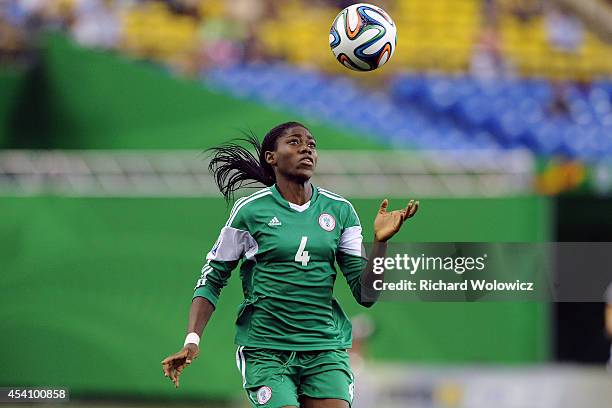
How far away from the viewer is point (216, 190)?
9570 millimetres

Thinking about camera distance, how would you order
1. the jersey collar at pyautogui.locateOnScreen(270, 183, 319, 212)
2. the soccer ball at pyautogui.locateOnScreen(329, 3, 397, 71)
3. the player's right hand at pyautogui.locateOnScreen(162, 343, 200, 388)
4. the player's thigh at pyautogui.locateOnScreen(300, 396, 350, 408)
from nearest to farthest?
the player's right hand at pyautogui.locateOnScreen(162, 343, 200, 388), the player's thigh at pyautogui.locateOnScreen(300, 396, 350, 408), the jersey collar at pyautogui.locateOnScreen(270, 183, 319, 212), the soccer ball at pyautogui.locateOnScreen(329, 3, 397, 71)

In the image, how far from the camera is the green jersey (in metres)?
4.77

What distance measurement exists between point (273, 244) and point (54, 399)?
4.80m

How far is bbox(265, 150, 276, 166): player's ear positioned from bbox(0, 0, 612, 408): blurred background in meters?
4.13

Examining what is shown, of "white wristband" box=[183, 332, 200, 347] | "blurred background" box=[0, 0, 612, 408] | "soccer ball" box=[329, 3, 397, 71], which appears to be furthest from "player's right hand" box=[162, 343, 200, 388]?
"blurred background" box=[0, 0, 612, 408]

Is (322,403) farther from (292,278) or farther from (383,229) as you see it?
(383,229)

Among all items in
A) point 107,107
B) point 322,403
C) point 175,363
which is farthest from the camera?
point 107,107

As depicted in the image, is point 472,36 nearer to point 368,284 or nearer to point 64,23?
point 64,23

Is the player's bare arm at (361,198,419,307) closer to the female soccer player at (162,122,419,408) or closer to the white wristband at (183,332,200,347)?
A: the female soccer player at (162,122,419,408)

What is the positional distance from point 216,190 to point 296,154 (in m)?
4.84

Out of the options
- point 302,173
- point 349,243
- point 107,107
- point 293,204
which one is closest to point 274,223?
point 293,204

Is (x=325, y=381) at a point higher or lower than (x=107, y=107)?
lower

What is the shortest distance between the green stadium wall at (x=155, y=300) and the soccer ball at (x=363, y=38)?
2889 mm

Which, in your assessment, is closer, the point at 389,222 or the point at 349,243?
the point at 389,222
